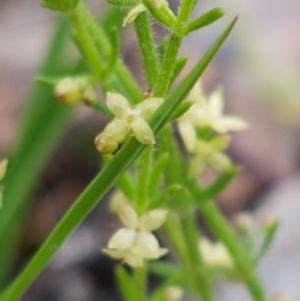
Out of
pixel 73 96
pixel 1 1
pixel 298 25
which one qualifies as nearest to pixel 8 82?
pixel 1 1

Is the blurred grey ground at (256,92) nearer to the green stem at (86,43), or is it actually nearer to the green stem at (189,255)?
the green stem at (189,255)

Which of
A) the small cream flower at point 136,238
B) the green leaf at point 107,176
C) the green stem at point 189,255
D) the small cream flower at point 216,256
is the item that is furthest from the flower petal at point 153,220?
the small cream flower at point 216,256

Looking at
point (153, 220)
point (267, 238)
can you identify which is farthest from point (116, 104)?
point (267, 238)

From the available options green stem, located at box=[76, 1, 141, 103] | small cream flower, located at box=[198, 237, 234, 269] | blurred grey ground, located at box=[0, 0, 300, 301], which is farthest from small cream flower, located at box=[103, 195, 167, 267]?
blurred grey ground, located at box=[0, 0, 300, 301]

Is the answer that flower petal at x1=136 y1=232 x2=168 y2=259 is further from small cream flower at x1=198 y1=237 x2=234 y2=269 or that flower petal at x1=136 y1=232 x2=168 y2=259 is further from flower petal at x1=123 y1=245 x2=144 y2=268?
small cream flower at x1=198 y1=237 x2=234 y2=269

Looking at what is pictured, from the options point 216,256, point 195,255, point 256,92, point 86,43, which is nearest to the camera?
point 86,43

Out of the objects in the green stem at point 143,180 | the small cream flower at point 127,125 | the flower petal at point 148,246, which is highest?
the green stem at point 143,180

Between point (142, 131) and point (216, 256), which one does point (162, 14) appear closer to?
point (142, 131)
